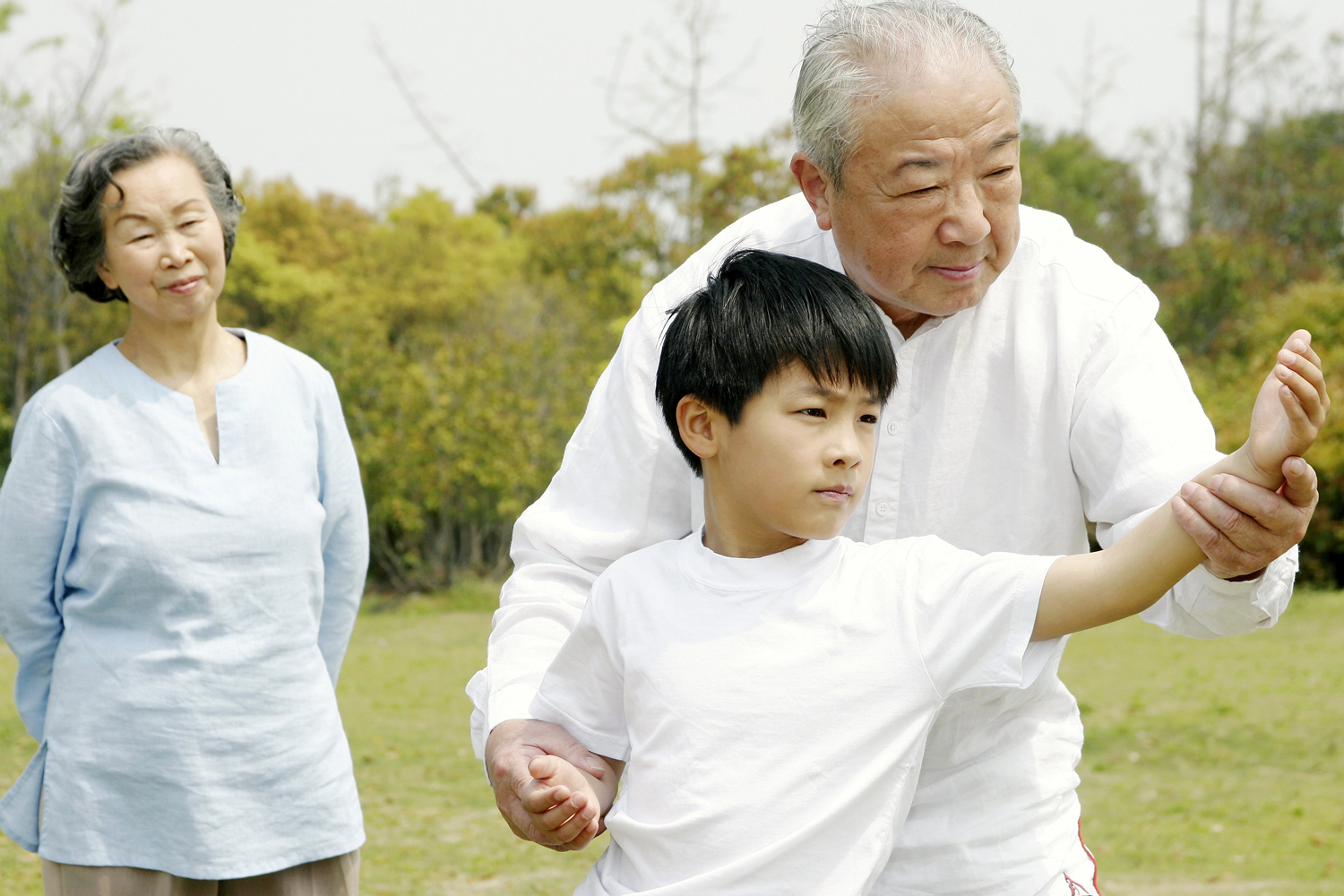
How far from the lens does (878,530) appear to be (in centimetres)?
213

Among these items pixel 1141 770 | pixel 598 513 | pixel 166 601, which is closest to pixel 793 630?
pixel 598 513

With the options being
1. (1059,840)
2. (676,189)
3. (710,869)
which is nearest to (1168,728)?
(1059,840)

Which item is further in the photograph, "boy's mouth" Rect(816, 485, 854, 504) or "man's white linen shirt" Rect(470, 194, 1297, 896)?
"man's white linen shirt" Rect(470, 194, 1297, 896)

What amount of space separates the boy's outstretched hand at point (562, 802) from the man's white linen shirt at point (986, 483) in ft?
0.75

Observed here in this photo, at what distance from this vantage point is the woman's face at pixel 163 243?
330cm

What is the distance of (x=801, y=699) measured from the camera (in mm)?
1773

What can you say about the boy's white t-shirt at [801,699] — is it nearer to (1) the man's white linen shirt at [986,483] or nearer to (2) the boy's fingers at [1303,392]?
(1) the man's white linen shirt at [986,483]

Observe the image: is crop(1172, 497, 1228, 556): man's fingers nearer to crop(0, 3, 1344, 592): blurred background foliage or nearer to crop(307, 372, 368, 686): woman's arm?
crop(307, 372, 368, 686): woman's arm

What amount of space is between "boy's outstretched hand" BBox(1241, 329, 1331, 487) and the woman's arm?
2.39 m

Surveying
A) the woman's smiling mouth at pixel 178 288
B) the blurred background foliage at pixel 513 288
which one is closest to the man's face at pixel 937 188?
the woman's smiling mouth at pixel 178 288

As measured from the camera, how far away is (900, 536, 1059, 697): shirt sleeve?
171 cm

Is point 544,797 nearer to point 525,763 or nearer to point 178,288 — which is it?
point 525,763

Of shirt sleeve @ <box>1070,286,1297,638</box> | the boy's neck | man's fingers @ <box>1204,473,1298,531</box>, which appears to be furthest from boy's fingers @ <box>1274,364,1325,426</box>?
the boy's neck

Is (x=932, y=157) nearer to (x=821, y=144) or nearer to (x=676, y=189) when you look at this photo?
(x=821, y=144)
